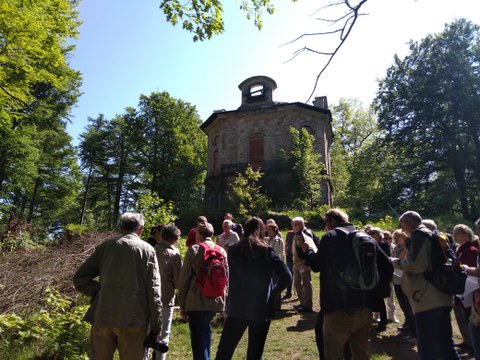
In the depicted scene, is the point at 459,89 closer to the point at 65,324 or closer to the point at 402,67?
the point at 402,67

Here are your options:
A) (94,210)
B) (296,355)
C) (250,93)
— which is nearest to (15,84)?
(296,355)

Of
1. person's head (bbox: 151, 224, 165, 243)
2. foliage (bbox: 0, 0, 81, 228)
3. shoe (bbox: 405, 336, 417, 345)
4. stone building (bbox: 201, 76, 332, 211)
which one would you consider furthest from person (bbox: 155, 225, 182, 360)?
stone building (bbox: 201, 76, 332, 211)

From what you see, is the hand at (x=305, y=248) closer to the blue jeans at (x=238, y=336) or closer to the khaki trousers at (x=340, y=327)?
the khaki trousers at (x=340, y=327)

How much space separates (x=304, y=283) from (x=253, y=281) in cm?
370

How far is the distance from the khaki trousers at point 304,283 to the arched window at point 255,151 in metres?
19.0

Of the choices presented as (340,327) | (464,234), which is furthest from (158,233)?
(464,234)

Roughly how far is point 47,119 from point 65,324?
2208cm

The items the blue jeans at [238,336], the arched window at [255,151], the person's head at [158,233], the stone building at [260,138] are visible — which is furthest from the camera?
the arched window at [255,151]

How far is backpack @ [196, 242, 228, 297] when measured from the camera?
155 inches

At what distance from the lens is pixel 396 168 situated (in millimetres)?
26906

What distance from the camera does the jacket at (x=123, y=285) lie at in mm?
3191

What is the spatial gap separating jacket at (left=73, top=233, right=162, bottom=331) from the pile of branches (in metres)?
2.97

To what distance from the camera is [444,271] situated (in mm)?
3764

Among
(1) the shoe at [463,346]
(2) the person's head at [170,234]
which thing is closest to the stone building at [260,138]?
(1) the shoe at [463,346]
